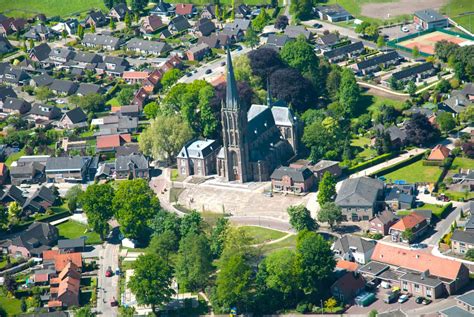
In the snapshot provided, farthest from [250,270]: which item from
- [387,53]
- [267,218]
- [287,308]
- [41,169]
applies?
[387,53]

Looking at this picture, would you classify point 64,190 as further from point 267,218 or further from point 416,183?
point 416,183

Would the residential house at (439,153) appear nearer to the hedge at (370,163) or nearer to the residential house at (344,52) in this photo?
the hedge at (370,163)

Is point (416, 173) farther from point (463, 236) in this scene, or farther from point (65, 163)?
point (65, 163)

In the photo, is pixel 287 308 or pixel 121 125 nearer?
pixel 287 308

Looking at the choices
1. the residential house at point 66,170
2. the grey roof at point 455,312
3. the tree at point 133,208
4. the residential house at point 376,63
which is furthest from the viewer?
the residential house at point 376,63

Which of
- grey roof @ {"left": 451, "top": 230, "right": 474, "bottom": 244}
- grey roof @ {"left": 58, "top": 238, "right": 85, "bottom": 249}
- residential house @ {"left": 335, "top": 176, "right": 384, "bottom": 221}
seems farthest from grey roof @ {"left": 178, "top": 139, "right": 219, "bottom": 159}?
grey roof @ {"left": 451, "top": 230, "right": 474, "bottom": 244}

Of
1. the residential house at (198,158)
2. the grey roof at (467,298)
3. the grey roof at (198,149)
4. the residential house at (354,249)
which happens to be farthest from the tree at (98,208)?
the grey roof at (467,298)
